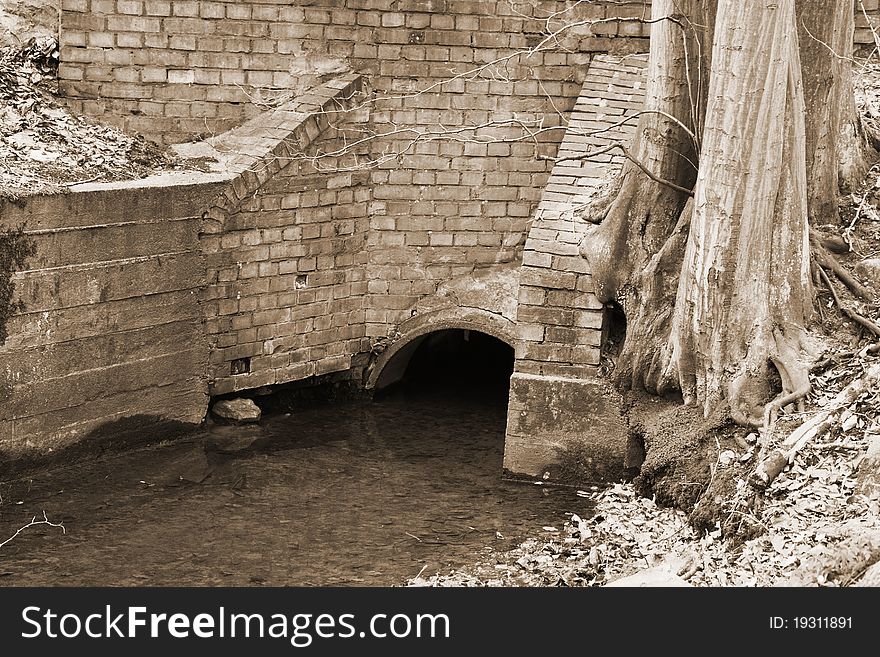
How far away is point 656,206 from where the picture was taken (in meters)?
9.45

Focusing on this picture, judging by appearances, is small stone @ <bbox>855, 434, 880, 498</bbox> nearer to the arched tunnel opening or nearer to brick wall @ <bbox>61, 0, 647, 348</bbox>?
brick wall @ <bbox>61, 0, 647, 348</bbox>

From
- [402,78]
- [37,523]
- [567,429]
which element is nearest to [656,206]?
[567,429]

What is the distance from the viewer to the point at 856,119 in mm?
10164

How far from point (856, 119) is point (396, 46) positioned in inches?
170

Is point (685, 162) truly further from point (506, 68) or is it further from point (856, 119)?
point (506, 68)

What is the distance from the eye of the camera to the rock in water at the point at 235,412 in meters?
11.5

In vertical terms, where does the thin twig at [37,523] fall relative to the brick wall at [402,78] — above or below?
below

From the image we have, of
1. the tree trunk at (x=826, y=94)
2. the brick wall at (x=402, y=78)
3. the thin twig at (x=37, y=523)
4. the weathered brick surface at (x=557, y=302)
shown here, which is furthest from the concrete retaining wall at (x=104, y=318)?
the tree trunk at (x=826, y=94)

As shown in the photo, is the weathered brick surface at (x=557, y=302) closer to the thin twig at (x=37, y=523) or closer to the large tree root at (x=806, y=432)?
the large tree root at (x=806, y=432)

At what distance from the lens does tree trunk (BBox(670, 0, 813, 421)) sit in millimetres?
8258

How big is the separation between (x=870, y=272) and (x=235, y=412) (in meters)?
5.82

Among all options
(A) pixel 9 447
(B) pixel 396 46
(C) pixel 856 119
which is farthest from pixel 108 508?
(C) pixel 856 119

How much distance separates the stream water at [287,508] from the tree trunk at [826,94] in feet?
10.1

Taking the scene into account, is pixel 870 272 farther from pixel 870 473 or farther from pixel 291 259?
pixel 291 259
